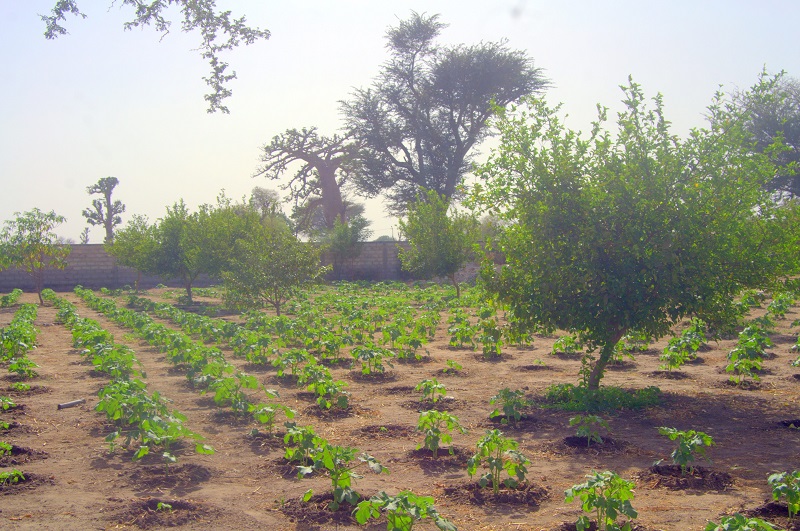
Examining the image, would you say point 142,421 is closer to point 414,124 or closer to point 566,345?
point 566,345

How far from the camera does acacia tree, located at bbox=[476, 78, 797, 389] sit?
8148 millimetres

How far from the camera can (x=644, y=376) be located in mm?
10688

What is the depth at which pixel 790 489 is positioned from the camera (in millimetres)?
4500

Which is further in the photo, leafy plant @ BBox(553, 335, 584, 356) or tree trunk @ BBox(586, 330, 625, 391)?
leafy plant @ BBox(553, 335, 584, 356)

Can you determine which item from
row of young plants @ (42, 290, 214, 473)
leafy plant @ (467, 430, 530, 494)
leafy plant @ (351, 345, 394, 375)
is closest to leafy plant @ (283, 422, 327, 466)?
row of young plants @ (42, 290, 214, 473)

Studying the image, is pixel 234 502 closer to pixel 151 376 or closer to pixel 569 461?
pixel 569 461

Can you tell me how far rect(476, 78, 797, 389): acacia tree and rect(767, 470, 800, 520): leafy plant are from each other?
3.50m

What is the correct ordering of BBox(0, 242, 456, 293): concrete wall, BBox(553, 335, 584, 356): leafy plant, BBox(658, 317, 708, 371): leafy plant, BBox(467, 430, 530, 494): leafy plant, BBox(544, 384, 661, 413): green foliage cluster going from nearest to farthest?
BBox(467, 430, 530, 494): leafy plant
BBox(544, 384, 661, 413): green foliage cluster
BBox(658, 317, 708, 371): leafy plant
BBox(553, 335, 584, 356): leafy plant
BBox(0, 242, 456, 293): concrete wall

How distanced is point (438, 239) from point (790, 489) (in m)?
21.8

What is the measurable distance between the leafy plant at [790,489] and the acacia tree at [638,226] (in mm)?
3500

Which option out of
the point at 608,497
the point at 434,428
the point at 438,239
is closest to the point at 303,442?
the point at 434,428

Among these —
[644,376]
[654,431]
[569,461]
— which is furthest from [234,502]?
[644,376]

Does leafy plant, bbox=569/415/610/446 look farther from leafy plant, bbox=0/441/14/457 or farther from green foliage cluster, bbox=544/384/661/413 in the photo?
leafy plant, bbox=0/441/14/457

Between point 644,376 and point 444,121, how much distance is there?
35693 mm
